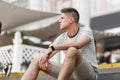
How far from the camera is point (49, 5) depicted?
1603 centimetres

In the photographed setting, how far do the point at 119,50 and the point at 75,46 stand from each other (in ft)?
35.3

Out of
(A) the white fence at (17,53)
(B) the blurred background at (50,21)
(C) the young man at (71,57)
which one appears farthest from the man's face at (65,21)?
(B) the blurred background at (50,21)

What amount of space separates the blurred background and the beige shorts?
16.4ft

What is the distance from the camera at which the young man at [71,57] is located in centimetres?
406

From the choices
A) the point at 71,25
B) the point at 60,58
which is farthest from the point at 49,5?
the point at 71,25

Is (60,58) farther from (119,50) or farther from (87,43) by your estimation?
(119,50)

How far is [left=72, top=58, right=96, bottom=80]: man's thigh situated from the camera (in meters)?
4.20

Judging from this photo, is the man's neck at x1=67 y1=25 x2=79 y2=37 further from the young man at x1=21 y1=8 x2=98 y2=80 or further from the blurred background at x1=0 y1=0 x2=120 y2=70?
the blurred background at x1=0 y1=0 x2=120 y2=70

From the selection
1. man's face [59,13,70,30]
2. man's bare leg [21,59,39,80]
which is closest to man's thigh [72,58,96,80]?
man's bare leg [21,59,39,80]

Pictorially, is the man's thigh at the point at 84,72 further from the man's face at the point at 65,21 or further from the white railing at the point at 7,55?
the white railing at the point at 7,55

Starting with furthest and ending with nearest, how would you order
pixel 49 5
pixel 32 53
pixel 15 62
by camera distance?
Result: 1. pixel 49 5
2. pixel 32 53
3. pixel 15 62

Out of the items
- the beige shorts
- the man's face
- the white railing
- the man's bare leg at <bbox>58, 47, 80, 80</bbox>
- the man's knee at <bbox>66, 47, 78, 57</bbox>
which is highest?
the man's face

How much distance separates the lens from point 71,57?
4.04 m

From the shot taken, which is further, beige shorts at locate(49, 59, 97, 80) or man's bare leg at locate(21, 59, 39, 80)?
man's bare leg at locate(21, 59, 39, 80)
